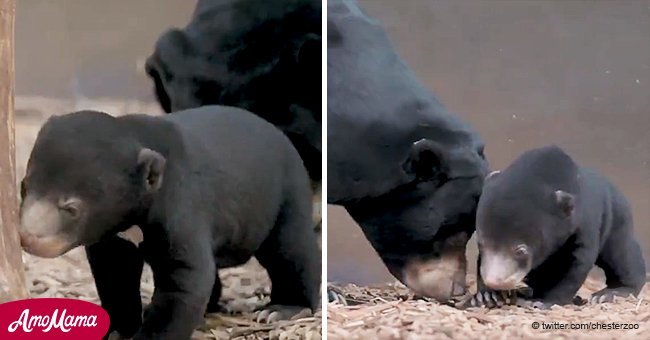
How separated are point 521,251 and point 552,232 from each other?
0.23 feet

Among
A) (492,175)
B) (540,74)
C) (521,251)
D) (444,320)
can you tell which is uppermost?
(540,74)

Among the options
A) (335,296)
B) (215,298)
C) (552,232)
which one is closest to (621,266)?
(552,232)

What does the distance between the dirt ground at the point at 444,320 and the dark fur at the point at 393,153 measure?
0.07 metres

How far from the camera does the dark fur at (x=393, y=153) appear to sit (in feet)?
5.46

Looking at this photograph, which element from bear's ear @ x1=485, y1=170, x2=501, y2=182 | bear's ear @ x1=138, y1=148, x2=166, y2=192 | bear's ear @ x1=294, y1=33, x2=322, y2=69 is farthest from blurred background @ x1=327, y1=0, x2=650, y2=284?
bear's ear @ x1=138, y1=148, x2=166, y2=192

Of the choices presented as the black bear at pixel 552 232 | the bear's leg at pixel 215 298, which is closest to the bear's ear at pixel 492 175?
the black bear at pixel 552 232

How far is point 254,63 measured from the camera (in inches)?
63.4

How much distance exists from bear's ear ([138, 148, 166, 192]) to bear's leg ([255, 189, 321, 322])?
264 millimetres

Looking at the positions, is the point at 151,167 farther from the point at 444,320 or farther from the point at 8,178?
the point at 444,320

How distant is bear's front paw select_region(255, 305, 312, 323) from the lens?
1.58 metres

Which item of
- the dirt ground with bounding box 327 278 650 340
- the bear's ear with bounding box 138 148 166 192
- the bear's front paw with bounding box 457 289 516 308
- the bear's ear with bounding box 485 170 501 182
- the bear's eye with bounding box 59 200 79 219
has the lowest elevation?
the dirt ground with bounding box 327 278 650 340

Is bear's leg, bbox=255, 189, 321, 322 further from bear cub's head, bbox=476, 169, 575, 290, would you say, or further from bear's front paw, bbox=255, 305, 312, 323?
bear cub's head, bbox=476, 169, 575, 290

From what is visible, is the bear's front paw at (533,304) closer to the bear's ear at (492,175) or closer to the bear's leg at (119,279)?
the bear's ear at (492,175)

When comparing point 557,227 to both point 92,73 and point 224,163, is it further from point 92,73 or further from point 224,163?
point 92,73
